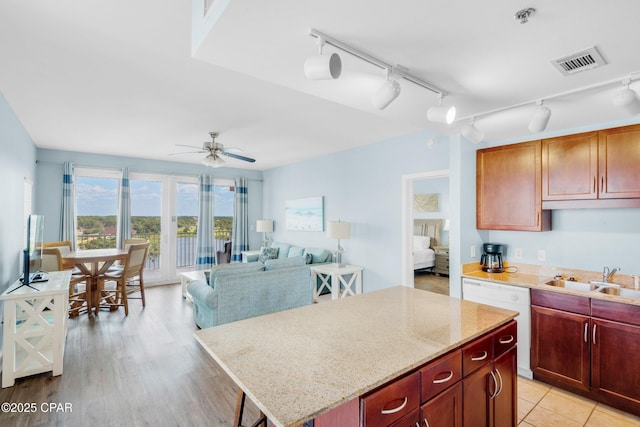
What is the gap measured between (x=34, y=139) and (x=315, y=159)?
178 inches

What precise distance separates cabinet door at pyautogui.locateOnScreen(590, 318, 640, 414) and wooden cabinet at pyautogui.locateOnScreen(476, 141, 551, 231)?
992 mm

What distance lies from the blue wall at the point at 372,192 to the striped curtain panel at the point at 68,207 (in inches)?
165

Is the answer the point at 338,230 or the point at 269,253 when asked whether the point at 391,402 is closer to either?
the point at 338,230

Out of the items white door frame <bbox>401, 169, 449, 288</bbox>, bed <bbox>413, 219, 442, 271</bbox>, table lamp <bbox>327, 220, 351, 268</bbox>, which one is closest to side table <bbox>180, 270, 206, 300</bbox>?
table lamp <bbox>327, 220, 351, 268</bbox>

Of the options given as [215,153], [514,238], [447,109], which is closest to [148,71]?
[215,153]

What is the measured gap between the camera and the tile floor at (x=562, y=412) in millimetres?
2211

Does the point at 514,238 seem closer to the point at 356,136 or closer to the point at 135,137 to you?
the point at 356,136

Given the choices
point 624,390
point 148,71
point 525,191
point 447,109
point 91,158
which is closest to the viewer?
point 447,109

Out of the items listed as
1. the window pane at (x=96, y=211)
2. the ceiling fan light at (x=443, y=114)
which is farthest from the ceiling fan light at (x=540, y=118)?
the window pane at (x=96, y=211)

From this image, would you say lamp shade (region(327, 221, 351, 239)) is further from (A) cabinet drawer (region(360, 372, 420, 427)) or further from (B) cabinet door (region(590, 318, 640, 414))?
(A) cabinet drawer (region(360, 372, 420, 427))

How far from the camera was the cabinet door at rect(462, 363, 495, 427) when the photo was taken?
1519 mm

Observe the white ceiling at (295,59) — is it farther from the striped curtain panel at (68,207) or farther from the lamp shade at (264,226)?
the lamp shade at (264,226)

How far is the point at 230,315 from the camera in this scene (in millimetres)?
3264

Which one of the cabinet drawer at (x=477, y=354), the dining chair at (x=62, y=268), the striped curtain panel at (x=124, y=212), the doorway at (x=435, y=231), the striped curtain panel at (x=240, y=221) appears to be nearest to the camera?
the cabinet drawer at (x=477, y=354)
